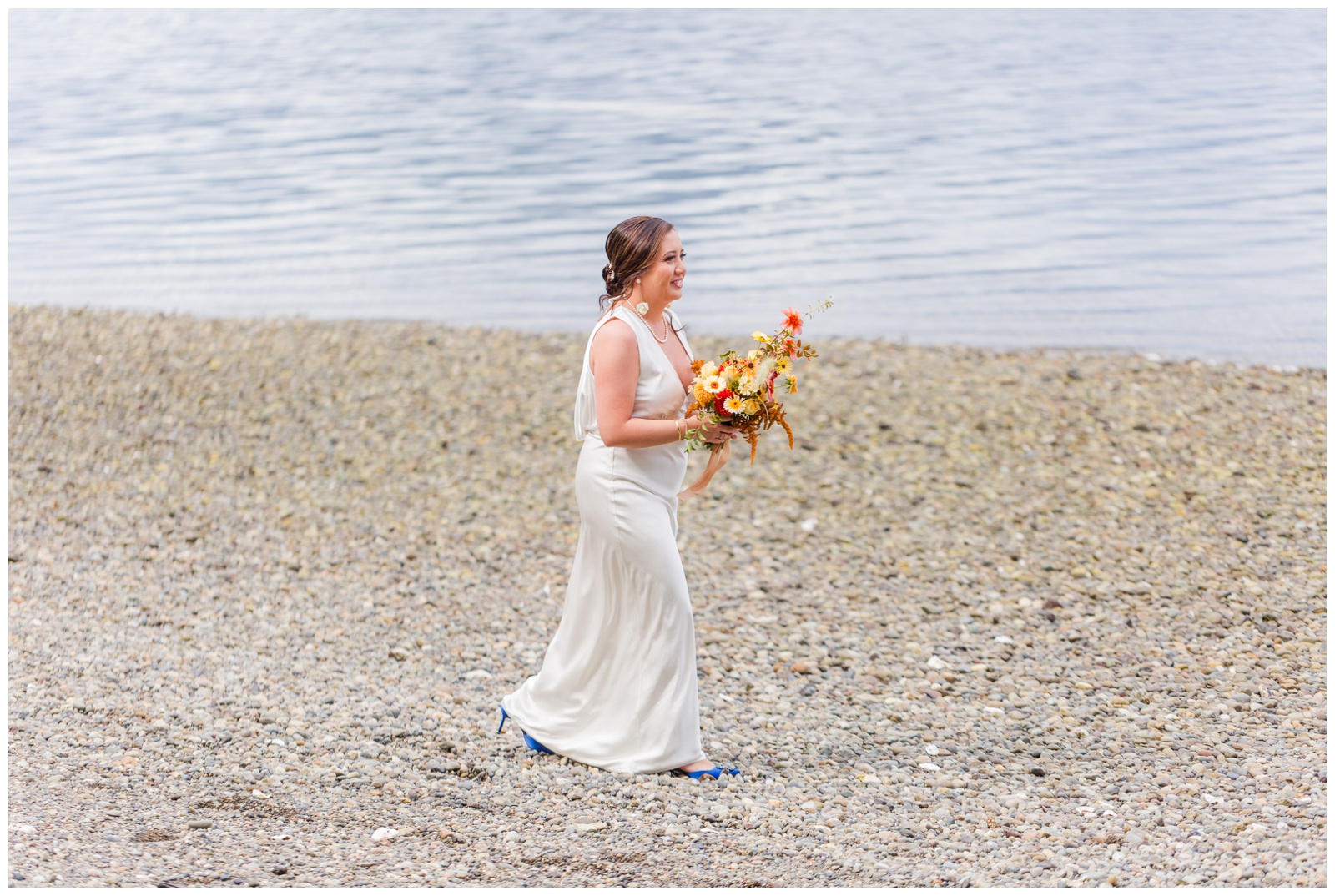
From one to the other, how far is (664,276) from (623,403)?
1.74ft

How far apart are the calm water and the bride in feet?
28.2

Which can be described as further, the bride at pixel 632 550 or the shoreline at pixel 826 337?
the shoreline at pixel 826 337

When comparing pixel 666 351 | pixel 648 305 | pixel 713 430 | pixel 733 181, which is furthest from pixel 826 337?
pixel 713 430

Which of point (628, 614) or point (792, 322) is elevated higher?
point (792, 322)

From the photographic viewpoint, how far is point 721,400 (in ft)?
16.0

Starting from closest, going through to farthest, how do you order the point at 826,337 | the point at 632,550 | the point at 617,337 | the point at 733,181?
the point at 617,337 → the point at 632,550 → the point at 826,337 → the point at 733,181

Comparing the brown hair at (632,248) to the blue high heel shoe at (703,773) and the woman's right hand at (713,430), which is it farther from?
the blue high heel shoe at (703,773)

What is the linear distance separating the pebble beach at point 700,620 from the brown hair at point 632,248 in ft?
6.73

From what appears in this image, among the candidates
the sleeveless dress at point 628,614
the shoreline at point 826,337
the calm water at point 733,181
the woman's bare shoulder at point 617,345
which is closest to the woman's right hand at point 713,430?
the sleeveless dress at point 628,614

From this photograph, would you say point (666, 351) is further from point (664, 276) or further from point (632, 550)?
point (632, 550)

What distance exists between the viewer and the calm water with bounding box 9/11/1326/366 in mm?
15086

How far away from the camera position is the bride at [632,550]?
5.02 meters

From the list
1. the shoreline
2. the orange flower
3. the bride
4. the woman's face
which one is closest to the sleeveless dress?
the bride

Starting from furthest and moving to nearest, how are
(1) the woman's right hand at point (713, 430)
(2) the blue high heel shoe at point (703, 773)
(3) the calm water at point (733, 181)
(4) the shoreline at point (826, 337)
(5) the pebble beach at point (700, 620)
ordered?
(3) the calm water at point (733, 181), (4) the shoreline at point (826, 337), (2) the blue high heel shoe at point (703, 773), (1) the woman's right hand at point (713, 430), (5) the pebble beach at point (700, 620)
